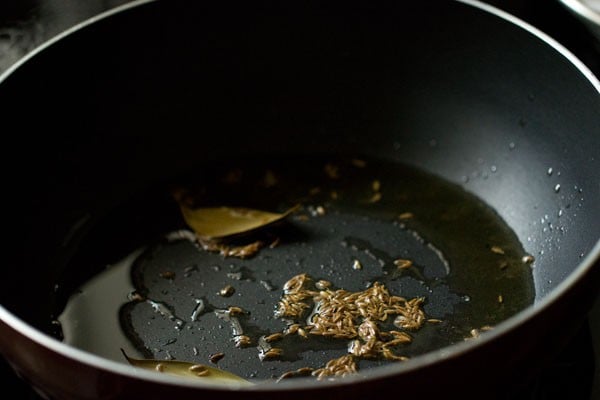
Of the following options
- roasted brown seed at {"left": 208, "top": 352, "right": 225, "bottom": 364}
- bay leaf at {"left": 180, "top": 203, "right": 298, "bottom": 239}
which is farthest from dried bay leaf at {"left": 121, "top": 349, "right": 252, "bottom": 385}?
bay leaf at {"left": 180, "top": 203, "right": 298, "bottom": 239}

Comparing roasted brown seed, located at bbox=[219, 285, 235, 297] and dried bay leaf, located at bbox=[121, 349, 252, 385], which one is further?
roasted brown seed, located at bbox=[219, 285, 235, 297]

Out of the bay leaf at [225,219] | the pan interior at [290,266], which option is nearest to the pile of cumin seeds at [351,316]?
the pan interior at [290,266]

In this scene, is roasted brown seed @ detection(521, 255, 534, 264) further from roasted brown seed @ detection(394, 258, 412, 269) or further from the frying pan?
roasted brown seed @ detection(394, 258, 412, 269)

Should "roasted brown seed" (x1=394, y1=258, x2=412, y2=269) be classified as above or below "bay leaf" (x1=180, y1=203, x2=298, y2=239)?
below

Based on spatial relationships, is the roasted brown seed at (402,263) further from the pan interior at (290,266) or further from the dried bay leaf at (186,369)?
the dried bay leaf at (186,369)

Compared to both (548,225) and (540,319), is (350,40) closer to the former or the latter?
(548,225)

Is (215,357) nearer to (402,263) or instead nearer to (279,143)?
(402,263)
